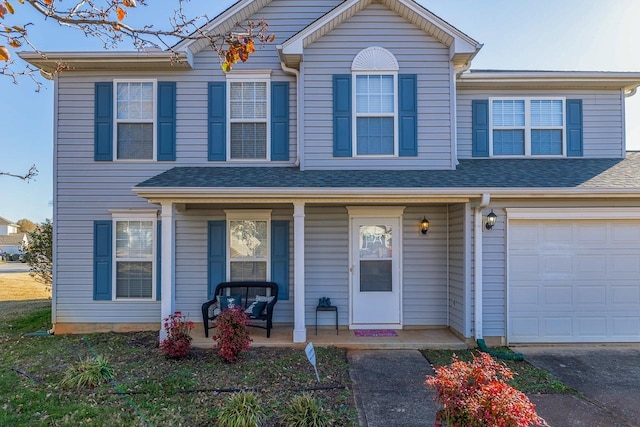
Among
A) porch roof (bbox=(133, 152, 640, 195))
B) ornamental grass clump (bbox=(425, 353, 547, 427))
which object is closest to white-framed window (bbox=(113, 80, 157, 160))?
porch roof (bbox=(133, 152, 640, 195))

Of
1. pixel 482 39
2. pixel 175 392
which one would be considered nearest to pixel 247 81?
pixel 482 39

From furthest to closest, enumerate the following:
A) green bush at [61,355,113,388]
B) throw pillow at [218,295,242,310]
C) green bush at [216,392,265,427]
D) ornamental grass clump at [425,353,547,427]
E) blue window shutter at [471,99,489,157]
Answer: blue window shutter at [471,99,489,157] < throw pillow at [218,295,242,310] < green bush at [61,355,113,388] < green bush at [216,392,265,427] < ornamental grass clump at [425,353,547,427]

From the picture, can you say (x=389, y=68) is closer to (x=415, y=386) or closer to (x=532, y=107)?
(x=532, y=107)

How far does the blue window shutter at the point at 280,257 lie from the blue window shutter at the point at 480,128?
401cm

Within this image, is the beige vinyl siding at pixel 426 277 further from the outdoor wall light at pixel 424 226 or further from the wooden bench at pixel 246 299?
the wooden bench at pixel 246 299

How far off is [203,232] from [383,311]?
12.0 feet

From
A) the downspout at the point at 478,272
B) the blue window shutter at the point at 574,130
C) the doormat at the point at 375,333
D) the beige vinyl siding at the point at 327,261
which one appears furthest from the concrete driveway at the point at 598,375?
the blue window shutter at the point at 574,130

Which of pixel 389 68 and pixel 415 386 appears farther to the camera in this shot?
pixel 389 68

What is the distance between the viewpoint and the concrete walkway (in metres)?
3.71

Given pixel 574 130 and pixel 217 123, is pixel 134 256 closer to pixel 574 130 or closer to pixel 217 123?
pixel 217 123

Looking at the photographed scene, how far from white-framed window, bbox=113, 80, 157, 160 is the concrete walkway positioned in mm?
5243

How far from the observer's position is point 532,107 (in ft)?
24.3

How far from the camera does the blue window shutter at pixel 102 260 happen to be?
693cm

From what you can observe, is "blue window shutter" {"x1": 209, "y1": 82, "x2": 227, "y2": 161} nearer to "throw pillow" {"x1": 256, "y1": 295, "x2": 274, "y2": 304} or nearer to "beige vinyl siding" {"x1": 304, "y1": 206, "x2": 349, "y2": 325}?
"beige vinyl siding" {"x1": 304, "y1": 206, "x2": 349, "y2": 325}
